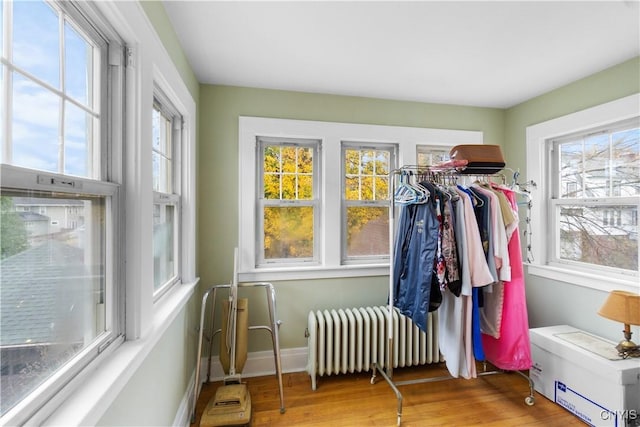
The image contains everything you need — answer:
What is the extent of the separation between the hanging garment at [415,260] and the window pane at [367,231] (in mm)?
675

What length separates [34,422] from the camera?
2.22 ft

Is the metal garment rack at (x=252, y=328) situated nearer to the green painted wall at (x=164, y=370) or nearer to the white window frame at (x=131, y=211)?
the green painted wall at (x=164, y=370)

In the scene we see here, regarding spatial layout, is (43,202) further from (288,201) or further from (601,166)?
(601,166)

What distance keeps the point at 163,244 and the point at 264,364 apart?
1.41m

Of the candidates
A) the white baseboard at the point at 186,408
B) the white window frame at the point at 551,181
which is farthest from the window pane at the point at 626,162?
the white baseboard at the point at 186,408

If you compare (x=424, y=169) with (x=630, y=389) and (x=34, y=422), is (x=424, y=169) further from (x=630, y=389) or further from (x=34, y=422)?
(x=34, y=422)

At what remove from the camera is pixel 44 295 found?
30.0 inches

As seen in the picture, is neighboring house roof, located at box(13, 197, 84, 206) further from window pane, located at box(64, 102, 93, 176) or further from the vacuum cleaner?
the vacuum cleaner

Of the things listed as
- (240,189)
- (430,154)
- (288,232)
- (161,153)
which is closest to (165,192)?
(161,153)

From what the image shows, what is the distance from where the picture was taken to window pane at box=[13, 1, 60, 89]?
0.67m

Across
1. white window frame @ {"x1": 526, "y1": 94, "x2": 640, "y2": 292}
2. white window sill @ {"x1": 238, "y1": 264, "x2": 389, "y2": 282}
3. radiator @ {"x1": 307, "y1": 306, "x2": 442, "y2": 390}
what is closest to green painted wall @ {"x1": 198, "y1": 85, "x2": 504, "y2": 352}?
white window sill @ {"x1": 238, "y1": 264, "x2": 389, "y2": 282}

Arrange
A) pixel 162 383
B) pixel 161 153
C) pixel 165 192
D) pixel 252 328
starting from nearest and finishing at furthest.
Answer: pixel 162 383
pixel 161 153
pixel 165 192
pixel 252 328

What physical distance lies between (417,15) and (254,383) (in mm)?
2797

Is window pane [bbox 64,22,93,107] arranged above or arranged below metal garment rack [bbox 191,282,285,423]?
above
